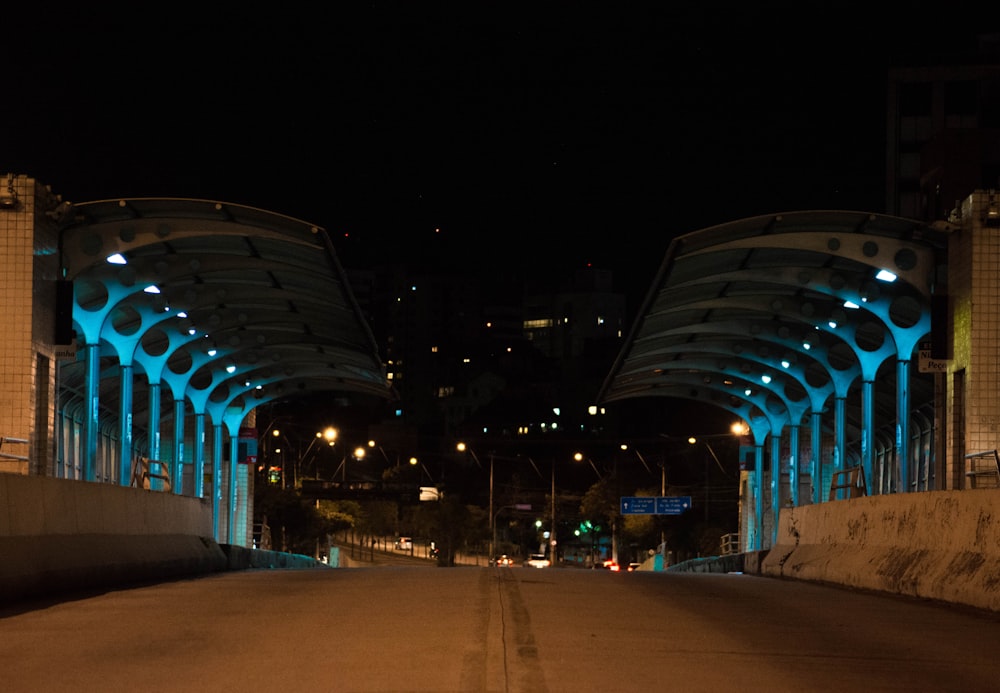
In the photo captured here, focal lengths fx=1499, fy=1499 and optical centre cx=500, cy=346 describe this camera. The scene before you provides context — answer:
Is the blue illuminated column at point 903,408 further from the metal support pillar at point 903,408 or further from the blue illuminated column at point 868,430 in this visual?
the blue illuminated column at point 868,430

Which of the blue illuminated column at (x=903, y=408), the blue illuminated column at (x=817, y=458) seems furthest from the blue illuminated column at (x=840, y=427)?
the blue illuminated column at (x=903, y=408)

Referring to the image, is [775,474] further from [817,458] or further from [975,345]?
[975,345]

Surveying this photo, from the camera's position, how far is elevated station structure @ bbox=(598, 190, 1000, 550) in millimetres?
22781

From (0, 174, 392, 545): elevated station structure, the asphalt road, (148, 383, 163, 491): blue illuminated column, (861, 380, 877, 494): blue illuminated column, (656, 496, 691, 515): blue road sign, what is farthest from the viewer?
(656, 496, 691, 515): blue road sign

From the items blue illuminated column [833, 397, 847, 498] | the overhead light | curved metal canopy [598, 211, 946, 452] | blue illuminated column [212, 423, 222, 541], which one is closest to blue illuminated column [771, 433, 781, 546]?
curved metal canopy [598, 211, 946, 452]

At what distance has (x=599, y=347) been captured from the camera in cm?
19138

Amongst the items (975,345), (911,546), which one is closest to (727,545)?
(975,345)

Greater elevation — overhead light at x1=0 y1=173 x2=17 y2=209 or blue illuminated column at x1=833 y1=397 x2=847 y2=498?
overhead light at x1=0 y1=173 x2=17 y2=209

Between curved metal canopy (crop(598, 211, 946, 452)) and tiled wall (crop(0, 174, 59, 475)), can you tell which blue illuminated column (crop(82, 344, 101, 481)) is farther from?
curved metal canopy (crop(598, 211, 946, 452))

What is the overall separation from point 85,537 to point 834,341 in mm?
22969

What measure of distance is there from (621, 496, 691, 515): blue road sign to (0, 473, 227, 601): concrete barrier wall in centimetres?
5527

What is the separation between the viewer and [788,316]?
3241 cm

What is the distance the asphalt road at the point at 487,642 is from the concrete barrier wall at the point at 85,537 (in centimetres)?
67

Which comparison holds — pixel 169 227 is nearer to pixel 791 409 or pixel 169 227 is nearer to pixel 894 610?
pixel 894 610
